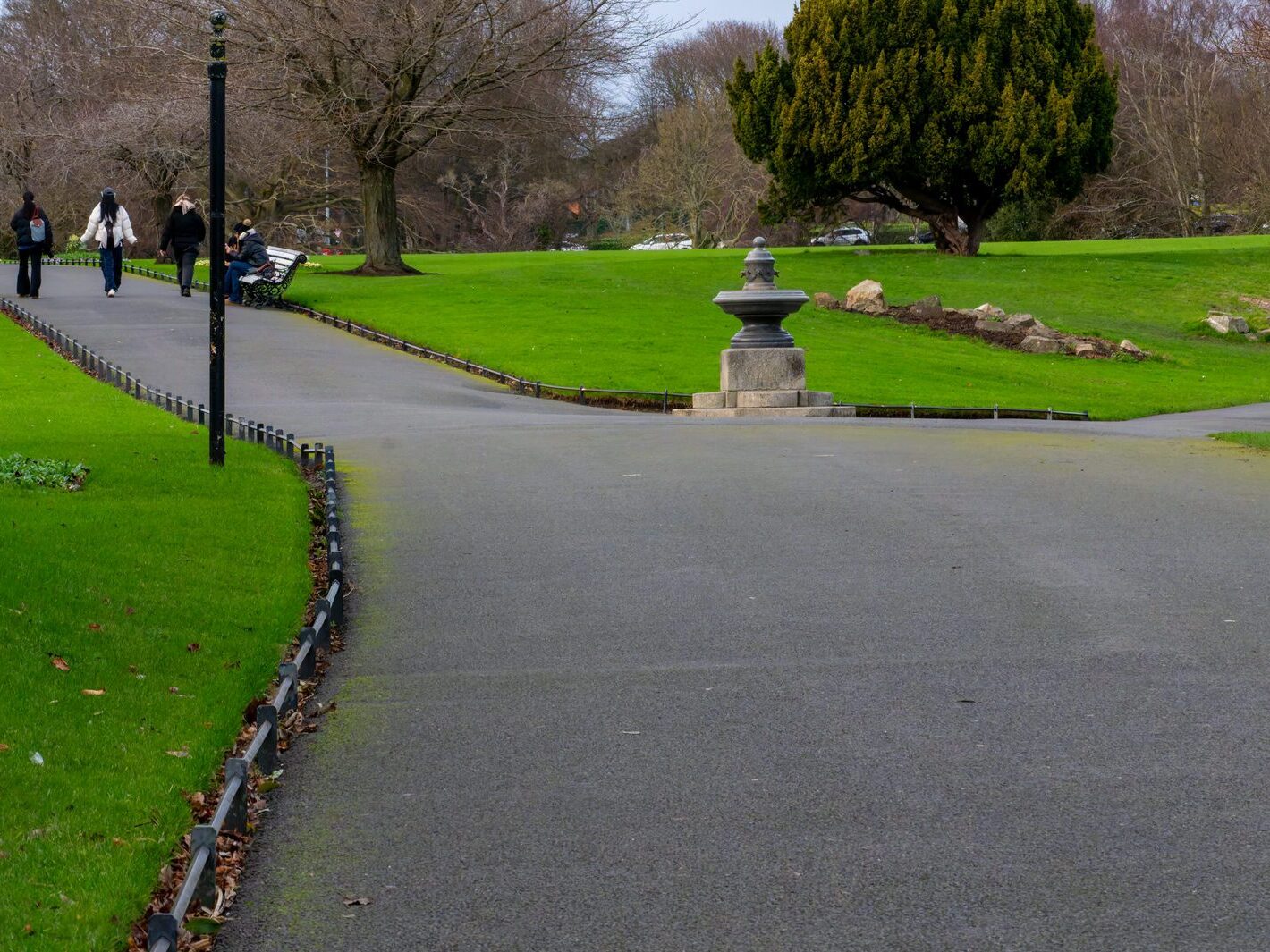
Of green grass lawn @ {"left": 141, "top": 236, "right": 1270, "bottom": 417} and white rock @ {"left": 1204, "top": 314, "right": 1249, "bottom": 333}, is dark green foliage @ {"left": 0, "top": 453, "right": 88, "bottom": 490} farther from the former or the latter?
white rock @ {"left": 1204, "top": 314, "right": 1249, "bottom": 333}

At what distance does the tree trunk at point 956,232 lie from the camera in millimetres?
44188

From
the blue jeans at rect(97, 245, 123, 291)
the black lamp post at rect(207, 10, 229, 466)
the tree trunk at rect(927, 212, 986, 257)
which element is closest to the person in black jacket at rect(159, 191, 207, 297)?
the blue jeans at rect(97, 245, 123, 291)

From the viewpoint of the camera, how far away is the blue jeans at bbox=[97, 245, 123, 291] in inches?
1155

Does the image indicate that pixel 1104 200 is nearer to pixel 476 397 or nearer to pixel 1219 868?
pixel 476 397

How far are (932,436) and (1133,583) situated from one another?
23.1ft

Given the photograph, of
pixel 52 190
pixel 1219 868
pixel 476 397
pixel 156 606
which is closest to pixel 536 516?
pixel 156 606

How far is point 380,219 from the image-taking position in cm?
3822

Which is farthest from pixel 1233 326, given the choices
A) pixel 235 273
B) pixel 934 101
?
pixel 235 273

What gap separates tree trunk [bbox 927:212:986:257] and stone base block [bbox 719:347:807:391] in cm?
2520

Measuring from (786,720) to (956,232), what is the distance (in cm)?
3999

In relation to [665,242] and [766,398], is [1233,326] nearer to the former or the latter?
[766,398]

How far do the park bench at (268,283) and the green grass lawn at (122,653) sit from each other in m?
18.2

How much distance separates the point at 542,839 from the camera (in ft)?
15.6

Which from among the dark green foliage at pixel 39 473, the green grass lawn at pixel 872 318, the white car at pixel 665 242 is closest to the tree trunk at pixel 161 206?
the green grass lawn at pixel 872 318
